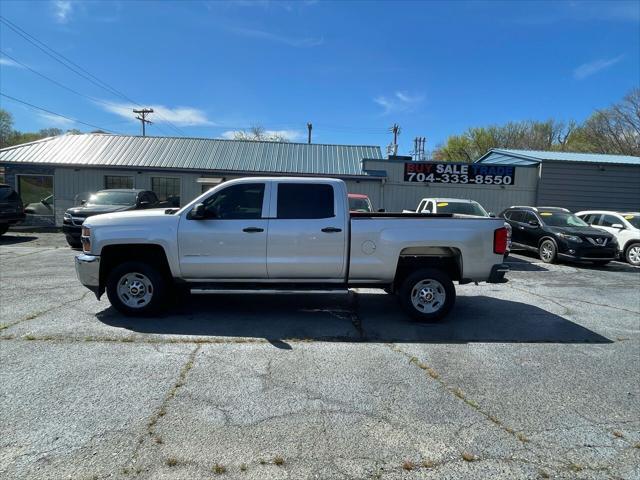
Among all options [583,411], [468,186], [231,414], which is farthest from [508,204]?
[231,414]

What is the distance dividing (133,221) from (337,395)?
12.6 ft

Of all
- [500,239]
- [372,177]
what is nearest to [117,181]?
[372,177]

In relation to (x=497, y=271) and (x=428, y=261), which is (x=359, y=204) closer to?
(x=428, y=261)

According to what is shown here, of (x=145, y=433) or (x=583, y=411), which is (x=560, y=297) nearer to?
(x=583, y=411)

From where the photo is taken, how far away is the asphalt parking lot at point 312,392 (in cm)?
290

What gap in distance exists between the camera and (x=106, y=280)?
6055 millimetres

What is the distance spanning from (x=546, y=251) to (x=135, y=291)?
1182 cm

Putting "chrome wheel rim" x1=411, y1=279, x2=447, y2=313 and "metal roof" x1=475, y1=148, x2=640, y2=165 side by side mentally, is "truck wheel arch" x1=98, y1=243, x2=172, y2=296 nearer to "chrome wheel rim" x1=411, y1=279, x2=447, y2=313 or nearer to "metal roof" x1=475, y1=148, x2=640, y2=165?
"chrome wheel rim" x1=411, y1=279, x2=447, y2=313

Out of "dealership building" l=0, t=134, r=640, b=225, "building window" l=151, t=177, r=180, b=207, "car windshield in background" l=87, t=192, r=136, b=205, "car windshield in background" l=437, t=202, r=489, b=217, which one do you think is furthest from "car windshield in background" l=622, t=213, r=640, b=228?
"building window" l=151, t=177, r=180, b=207

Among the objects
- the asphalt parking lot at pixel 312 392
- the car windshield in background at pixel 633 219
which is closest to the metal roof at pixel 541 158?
the car windshield in background at pixel 633 219

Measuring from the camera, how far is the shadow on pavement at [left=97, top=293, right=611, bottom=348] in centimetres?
556

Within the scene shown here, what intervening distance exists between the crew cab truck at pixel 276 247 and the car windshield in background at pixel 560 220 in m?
8.74

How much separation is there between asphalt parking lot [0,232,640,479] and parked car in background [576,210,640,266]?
7.85 meters

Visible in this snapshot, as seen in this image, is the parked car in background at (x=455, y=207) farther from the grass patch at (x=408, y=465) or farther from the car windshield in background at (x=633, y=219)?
the grass patch at (x=408, y=465)
